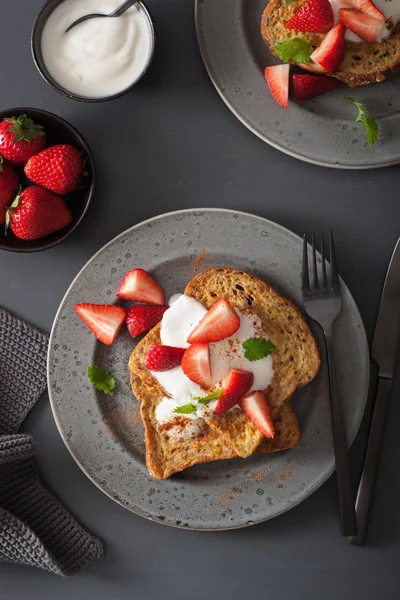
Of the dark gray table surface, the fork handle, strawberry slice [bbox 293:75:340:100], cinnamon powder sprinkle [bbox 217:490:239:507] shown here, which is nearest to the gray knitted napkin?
the dark gray table surface

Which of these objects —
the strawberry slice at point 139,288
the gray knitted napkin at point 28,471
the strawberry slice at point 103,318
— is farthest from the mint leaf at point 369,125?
the gray knitted napkin at point 28,471

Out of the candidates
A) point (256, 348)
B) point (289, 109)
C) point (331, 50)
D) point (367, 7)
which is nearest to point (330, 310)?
point (256, 348)

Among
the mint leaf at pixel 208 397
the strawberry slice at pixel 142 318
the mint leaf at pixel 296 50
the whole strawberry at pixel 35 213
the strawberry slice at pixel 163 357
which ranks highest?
the mint leaf at pixel 296 50

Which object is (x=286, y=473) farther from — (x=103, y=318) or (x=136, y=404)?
(x=103, y=318)

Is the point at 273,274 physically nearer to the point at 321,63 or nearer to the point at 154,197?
the point at 154,197

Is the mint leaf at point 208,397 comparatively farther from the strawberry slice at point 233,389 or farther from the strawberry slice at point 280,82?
the strawberry slice at point 280,82

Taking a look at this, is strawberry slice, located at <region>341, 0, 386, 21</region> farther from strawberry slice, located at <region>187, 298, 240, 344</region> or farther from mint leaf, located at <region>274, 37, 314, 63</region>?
strawberry slice, located at <region>187, 298, 240, 344</region>
